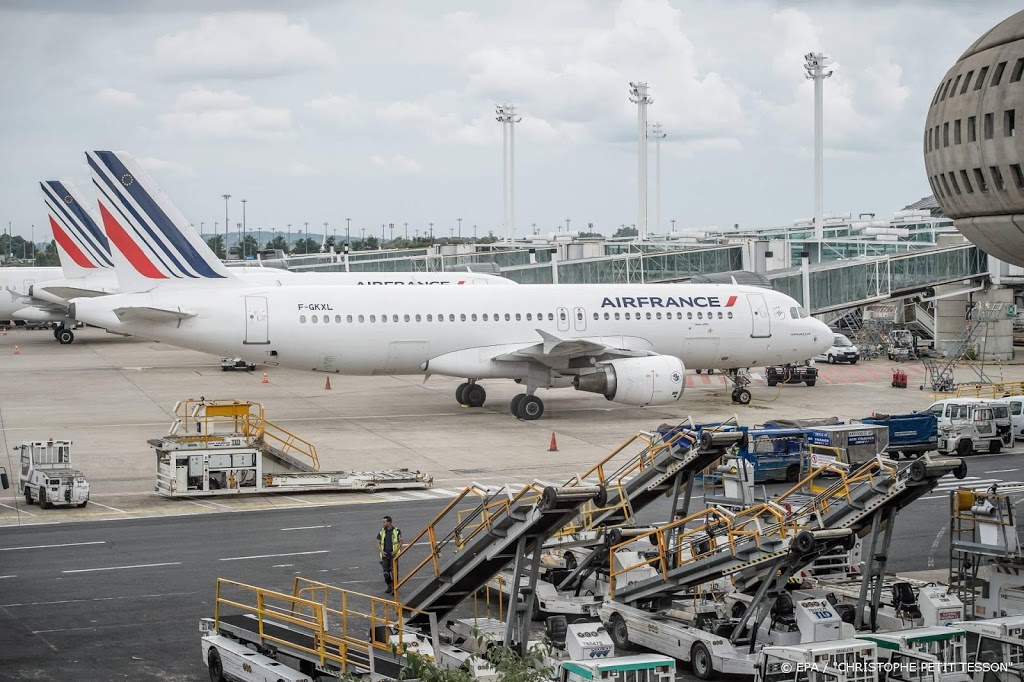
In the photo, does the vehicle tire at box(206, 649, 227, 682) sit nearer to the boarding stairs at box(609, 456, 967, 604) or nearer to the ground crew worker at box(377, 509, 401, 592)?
the ground crew worker at box(377, 509, 401, 592)

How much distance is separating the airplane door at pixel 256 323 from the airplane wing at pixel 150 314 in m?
1.85

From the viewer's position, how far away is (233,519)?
29.8 metres

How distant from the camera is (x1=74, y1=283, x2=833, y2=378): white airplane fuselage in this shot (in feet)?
139

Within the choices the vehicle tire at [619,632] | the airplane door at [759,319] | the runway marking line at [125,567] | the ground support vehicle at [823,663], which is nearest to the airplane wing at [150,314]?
the runway marking line at [125,567]

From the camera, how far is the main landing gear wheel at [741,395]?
4909 centimetres

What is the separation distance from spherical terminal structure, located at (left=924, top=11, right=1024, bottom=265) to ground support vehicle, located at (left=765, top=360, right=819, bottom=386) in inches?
1276

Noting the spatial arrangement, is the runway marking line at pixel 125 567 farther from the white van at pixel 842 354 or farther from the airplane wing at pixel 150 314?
the white van at pixel 842 354

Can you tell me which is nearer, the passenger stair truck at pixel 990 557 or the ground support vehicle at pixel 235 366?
the passenger stair truck at pixel 990 557

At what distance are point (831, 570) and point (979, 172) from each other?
7.60m

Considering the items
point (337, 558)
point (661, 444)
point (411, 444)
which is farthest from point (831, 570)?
point (411, 444)

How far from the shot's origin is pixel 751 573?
1973cm

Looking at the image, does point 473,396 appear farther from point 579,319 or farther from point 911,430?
point 911,430

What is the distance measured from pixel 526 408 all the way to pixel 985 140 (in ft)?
82.4

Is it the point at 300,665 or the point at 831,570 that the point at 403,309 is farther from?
the point at 300,665
